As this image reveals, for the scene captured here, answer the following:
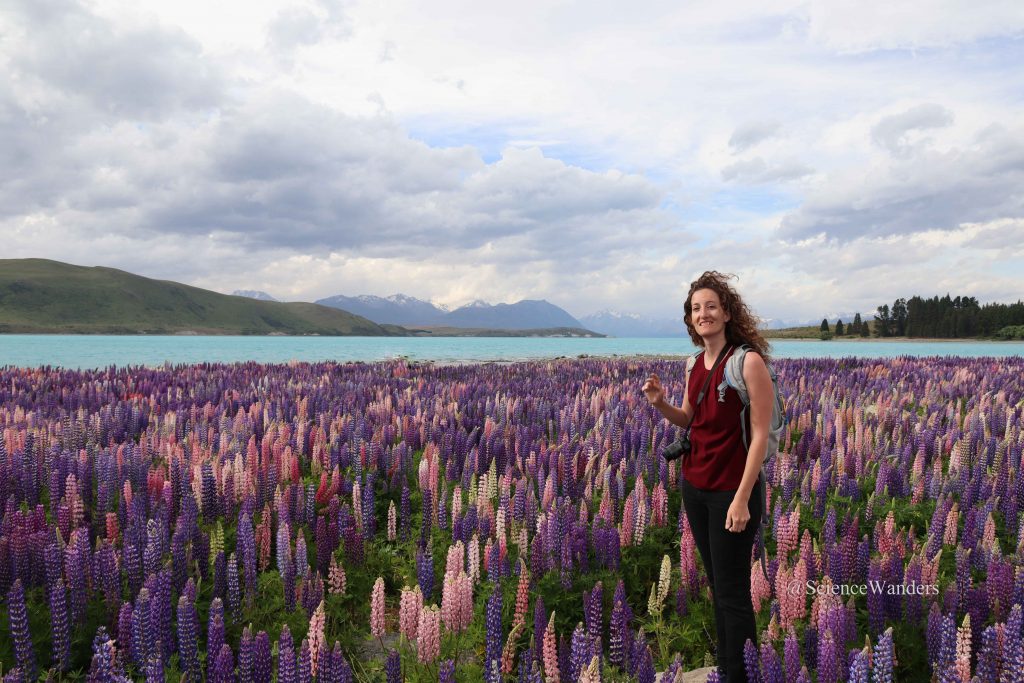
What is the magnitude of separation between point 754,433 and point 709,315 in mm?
847

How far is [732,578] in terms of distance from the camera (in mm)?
4203

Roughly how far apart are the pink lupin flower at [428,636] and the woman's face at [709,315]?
2527mm

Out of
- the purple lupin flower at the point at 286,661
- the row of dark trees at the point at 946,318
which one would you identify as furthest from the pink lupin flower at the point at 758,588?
the row of dark trees at the point at 946,318

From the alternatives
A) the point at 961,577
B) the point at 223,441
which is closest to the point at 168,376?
the point at 223,441

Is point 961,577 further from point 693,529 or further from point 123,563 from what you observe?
point 123,563

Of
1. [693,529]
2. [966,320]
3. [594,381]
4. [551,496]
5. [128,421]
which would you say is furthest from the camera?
[966,320]

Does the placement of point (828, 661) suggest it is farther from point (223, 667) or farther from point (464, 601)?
point (223, 667)

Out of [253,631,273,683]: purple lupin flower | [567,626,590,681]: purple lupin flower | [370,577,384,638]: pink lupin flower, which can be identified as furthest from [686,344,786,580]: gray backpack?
[253,631,273,683]: purple lupin flower

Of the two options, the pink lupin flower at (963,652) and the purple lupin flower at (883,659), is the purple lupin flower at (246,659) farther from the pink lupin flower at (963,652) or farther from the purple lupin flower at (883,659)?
the pink lupin flower at (963,652)

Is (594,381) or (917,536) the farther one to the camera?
(594,381)

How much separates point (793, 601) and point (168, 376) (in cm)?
1615

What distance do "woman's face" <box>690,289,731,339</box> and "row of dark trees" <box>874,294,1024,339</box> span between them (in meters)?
137

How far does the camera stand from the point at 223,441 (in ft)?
26.9

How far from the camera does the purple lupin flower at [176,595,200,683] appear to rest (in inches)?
155
